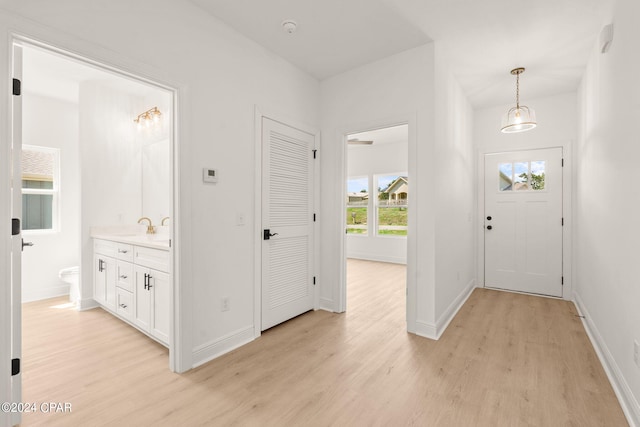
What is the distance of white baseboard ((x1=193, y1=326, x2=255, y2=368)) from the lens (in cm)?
237

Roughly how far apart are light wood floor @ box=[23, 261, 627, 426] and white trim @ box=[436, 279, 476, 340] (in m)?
A: 0.08

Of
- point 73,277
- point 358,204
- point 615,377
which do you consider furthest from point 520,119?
point 73,277

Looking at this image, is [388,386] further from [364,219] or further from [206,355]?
[364,219]

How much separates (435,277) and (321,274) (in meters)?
1.33

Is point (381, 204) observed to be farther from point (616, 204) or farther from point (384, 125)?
point (616, 204)

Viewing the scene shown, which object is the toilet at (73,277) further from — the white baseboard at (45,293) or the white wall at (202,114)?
the white wall at (202,114)

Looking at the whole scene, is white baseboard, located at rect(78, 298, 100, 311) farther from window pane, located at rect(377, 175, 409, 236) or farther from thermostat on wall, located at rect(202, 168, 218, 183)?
window pane, located at rect(377, 175, 409, 236)

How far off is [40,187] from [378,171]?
239 inches

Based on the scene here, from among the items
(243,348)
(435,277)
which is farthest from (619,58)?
(243,348)

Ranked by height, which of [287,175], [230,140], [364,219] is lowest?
[364,219]

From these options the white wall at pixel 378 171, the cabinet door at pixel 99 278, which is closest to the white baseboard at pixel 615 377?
the white wall at pixel 378 171

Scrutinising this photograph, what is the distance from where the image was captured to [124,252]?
3129mm

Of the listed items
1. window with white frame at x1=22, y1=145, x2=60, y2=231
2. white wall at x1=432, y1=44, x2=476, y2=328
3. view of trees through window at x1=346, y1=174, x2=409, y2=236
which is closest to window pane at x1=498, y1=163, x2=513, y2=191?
white wall at x1=432, y1=44, x2=476, y2=328

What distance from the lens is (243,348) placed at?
265cm
